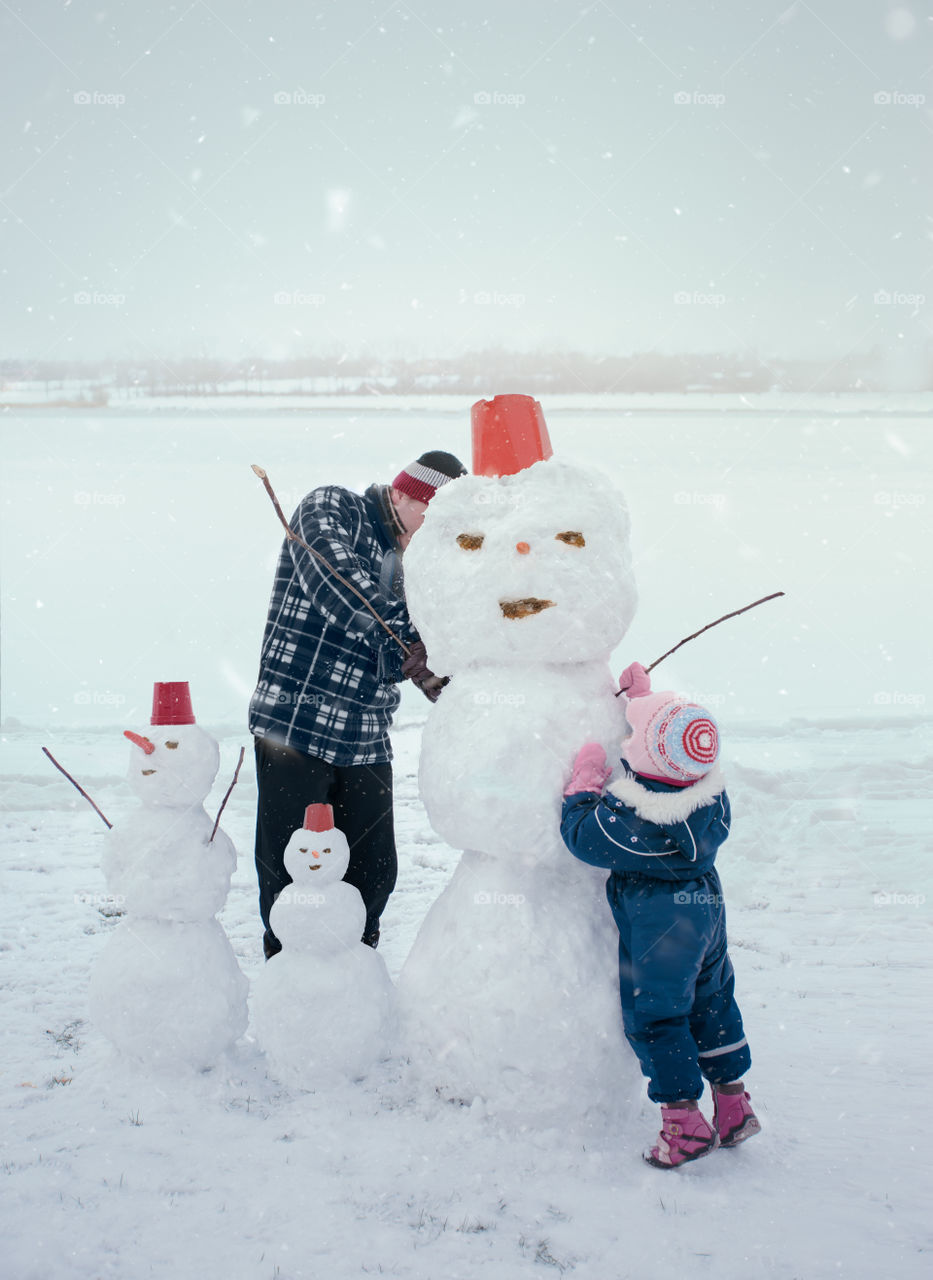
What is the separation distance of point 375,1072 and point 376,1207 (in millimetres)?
547

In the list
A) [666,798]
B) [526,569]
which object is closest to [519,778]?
[666,798]

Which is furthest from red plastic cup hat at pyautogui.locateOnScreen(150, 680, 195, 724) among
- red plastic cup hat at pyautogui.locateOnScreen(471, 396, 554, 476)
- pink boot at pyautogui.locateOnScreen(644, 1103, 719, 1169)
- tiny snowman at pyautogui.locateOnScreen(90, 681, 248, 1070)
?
pink boot at pyautogui.locateOnScreen(644, 1103, 719, 1169)

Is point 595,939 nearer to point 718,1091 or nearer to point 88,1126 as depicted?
point 718,1091

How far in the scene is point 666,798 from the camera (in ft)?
7.75

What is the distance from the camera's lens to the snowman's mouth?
8.32 feet

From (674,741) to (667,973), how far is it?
61 centimetres

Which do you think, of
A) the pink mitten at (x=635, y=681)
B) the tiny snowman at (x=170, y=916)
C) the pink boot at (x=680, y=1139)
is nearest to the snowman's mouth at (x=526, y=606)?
the pink mitten at (x=635, y=681)

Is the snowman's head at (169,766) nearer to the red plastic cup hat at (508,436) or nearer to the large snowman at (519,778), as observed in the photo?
the large snowman at (519,778)

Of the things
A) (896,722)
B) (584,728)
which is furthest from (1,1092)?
(896,722)

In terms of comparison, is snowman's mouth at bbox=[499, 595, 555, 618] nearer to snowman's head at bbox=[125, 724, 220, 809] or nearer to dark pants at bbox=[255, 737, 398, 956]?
dark pants at bbox=[255, 737, 398, 956]

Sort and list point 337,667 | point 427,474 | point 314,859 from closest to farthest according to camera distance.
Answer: point 314,859
point 337,667
point 427,474

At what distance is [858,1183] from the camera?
2.36m

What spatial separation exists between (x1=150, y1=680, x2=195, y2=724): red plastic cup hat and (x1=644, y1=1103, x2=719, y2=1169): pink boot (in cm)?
180

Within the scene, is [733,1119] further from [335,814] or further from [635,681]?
[335,814]
